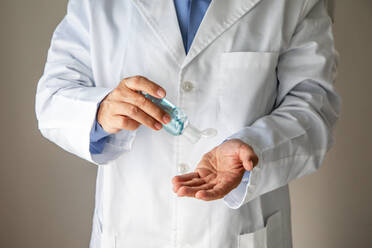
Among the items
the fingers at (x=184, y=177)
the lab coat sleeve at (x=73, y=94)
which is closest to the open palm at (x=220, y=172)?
the fingers at (x=184, y=177)

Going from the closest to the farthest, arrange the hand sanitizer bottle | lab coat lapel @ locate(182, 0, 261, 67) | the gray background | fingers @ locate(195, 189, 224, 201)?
fingers @ locate(195, 189, 224, 201), the hand sanitizer bottle, lab coat lapel @ locate(182, 0, 261, 67), the gray background

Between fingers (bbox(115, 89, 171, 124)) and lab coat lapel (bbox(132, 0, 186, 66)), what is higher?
lab coat lapel (bbox(132, 0, 186, 66))

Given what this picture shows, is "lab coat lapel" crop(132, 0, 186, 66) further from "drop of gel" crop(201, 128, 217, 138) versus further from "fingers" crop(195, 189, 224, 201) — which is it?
"fingers" crop(195, 189, 224, 201)

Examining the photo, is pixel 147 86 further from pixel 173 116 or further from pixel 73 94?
pixel 73 94

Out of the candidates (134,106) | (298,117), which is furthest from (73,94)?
(298,117)

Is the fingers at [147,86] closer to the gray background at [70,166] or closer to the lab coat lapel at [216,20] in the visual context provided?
the lab coat lapel at [216,20]

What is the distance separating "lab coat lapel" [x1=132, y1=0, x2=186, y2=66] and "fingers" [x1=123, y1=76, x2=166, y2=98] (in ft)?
0.69

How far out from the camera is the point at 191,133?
95 centimetres

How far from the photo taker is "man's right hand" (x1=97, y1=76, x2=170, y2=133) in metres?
0.83

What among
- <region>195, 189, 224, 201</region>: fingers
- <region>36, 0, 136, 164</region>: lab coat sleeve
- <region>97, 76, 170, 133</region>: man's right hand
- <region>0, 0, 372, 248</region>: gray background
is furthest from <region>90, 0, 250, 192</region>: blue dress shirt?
<region>0, 0, 372, 248</region>: gray background

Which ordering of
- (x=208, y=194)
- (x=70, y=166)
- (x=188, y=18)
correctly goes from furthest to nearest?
(x=70, y=166), (x=188, y=18), (x=208, y=194)

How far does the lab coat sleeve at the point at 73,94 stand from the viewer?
0.98 metres

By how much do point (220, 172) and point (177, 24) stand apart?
38 centimetres
